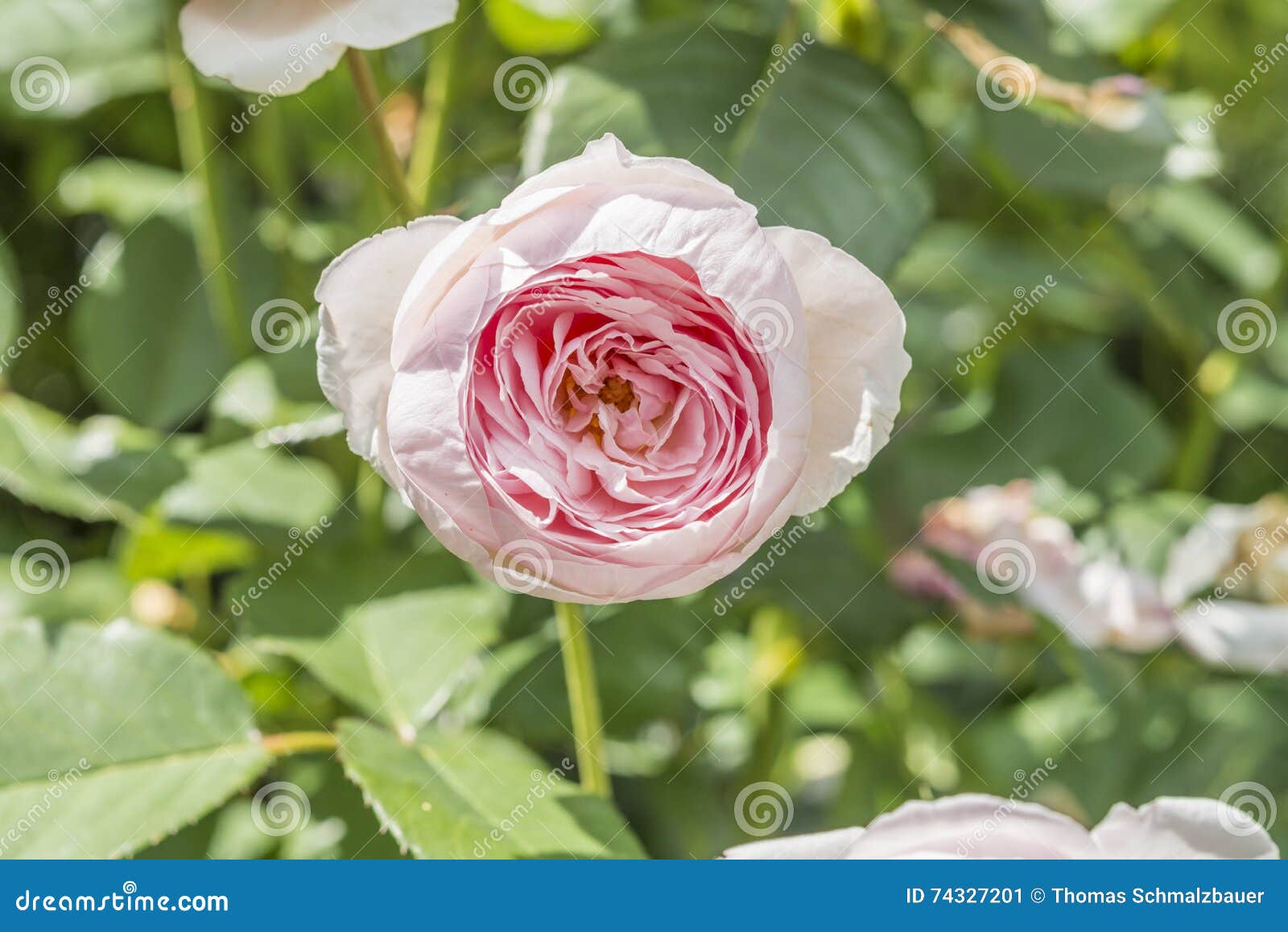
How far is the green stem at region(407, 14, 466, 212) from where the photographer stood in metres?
0.74

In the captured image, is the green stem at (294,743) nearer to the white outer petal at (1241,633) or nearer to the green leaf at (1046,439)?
the green leaf at (1046,439)

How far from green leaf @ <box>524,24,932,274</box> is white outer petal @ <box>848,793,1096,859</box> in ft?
0.78

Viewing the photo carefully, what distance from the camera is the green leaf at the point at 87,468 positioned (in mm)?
664

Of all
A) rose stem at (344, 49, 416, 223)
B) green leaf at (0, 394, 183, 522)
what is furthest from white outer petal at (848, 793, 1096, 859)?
green leaf at (0, 394, 183, 522)

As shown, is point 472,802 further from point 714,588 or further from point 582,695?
point 714,588

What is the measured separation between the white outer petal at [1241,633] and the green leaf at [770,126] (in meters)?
0.38

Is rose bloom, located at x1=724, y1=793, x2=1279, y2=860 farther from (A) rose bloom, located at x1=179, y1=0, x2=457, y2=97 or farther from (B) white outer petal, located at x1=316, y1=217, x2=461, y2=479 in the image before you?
(A) rose bloom, located at x1=179, y1=0, x2=457, y2=97

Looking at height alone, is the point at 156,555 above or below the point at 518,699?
below

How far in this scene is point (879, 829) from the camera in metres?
0.42

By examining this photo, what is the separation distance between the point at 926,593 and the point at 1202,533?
0.19 meters

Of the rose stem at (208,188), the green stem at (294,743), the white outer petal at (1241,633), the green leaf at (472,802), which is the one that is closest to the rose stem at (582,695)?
the green leaf at (472,802)

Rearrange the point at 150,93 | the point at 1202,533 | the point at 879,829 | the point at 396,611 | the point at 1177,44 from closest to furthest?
the point at 879,829 < the point at 396,611 < the point at 1202,533 < the point at 1177,44 < the point at 150,93
